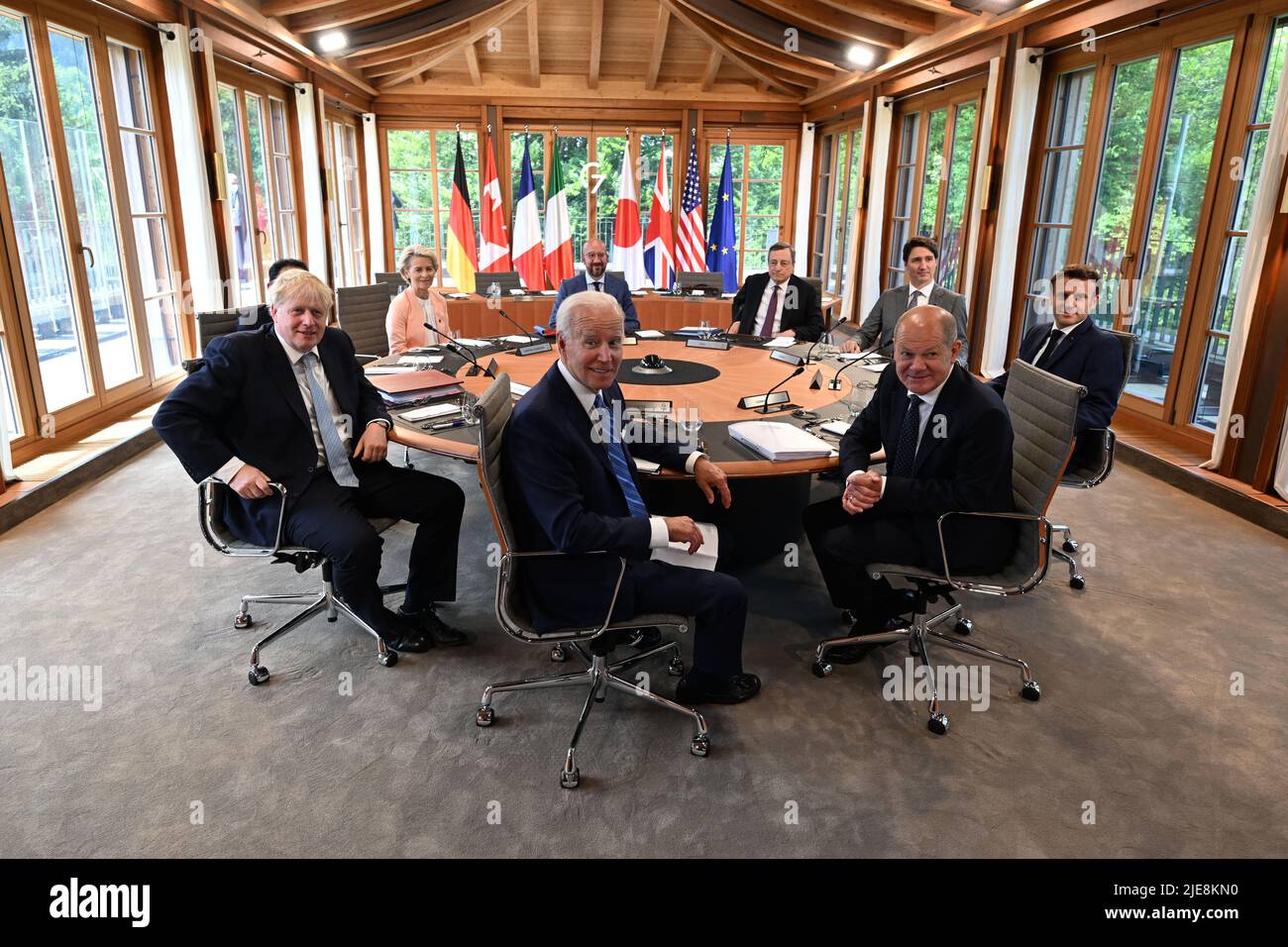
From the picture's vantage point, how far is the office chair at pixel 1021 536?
8.07 ft

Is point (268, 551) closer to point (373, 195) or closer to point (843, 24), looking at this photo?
point (843, 24)

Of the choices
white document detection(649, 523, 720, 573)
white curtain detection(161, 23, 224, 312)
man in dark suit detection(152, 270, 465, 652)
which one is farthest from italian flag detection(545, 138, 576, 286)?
white document detection(649, 523, 720, 573)

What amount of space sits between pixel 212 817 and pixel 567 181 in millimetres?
9630

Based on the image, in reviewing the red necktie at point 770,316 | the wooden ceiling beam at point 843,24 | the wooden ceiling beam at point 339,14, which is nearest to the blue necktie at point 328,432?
the red necktie at point 770,316

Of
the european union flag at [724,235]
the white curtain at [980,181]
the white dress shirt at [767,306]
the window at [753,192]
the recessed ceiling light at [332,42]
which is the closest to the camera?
the white dress shirt at [767,306]

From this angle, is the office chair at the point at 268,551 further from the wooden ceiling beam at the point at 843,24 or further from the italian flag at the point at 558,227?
the italian flag at the point at 558,227

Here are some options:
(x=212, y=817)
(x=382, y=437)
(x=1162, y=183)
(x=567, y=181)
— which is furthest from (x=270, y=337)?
(x=567, y=181)

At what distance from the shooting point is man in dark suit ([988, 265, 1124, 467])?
347cm

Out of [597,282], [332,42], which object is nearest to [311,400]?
[597,282]

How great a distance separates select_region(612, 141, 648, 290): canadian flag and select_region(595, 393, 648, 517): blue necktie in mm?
7490

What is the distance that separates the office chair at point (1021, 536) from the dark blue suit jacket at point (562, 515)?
0.88 m

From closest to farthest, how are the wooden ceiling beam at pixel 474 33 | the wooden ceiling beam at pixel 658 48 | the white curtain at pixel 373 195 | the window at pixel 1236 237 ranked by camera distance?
1. the window at pixel 1236 237
2. the wooden ceiling beam at pixel 474 33
3. the wooden ceiling beam at pixel 658 48
4. the white curtain at pixel 373 195
